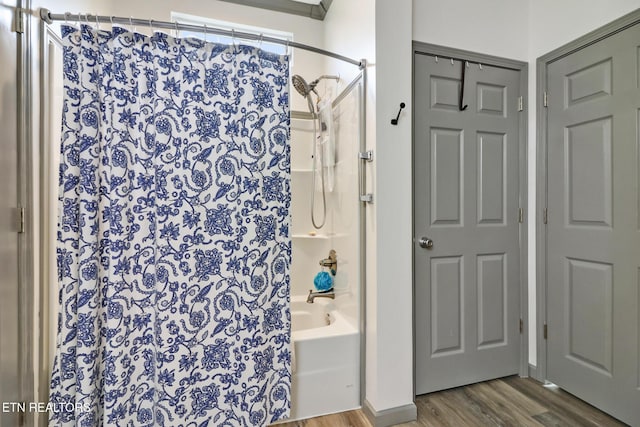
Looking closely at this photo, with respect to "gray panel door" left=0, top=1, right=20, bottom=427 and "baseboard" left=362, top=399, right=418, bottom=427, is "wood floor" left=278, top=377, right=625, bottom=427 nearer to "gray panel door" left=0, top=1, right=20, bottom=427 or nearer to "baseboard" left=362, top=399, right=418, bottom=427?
"baseboard" left=362, top=399, right=418, bottom=427

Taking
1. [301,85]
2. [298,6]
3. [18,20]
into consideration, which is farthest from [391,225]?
[298,6]

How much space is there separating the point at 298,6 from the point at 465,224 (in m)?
2.24

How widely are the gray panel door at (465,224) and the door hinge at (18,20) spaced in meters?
1.89

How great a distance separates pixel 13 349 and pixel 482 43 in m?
2.90

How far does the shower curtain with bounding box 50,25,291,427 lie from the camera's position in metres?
1.36

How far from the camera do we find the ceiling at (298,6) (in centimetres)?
264

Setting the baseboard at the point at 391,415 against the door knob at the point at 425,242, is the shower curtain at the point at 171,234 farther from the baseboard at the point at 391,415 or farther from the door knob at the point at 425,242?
the door knob at the point at 425,242

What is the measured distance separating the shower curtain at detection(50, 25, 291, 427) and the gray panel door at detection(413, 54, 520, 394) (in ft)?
2.89

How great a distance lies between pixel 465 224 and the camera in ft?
6.68

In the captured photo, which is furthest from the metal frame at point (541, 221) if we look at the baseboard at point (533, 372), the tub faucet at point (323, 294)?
the tub faucet at point (323, 294)

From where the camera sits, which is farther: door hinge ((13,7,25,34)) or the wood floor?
the wood floor

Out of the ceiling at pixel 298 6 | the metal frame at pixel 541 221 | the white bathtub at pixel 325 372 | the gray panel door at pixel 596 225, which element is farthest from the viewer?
the ceiling at pixel 298 6

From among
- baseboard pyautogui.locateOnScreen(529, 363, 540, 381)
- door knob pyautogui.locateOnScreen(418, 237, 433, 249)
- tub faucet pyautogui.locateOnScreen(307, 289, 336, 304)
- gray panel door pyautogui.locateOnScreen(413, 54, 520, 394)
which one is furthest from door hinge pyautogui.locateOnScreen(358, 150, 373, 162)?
baseboard pyautogui.locateOnScreen(529, 363, 540, 381)

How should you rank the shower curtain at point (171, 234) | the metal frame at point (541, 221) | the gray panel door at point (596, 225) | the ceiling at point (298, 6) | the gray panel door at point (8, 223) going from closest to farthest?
the gray panel door at point (8, 223)
the shower curtain at point (171, 234)
the gray panel door at point (596, 225)
the metal frame at point (541, 221)
the ceiling at point (298, 6)
